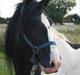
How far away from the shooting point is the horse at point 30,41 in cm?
482

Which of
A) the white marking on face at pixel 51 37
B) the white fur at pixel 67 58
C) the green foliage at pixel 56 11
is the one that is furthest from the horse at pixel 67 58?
the green foliage at pixel 56 11

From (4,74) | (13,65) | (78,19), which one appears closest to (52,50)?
(13,65)

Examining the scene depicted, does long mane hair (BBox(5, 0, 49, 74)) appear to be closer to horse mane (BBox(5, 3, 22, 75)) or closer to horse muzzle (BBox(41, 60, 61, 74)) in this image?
horse mane (BBox(5, 3, 22, 75))

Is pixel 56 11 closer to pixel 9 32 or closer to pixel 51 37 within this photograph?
pixel 9 32

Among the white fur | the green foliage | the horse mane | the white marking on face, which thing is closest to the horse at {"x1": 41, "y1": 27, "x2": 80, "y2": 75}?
the white fur

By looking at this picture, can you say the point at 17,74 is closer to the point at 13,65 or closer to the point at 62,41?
the point at 13,65

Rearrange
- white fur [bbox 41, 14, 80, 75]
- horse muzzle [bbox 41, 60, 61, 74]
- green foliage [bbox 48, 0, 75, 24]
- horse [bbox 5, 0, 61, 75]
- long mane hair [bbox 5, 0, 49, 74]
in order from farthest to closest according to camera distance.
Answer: green foliage [bbox 48, 0, 75, 24]
white fur [bbox 41, 14, 80, 75]
long mane hair [bbox 5, 0, 49, 74]
horse [bbox 5, 0, 61, 75]
horse muzzle [bbox 41, 60, 61, 74]

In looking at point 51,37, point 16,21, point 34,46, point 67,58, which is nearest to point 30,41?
point 34,46

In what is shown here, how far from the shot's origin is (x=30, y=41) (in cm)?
504

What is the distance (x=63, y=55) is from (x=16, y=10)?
988 mm

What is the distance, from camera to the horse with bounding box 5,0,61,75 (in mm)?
4824

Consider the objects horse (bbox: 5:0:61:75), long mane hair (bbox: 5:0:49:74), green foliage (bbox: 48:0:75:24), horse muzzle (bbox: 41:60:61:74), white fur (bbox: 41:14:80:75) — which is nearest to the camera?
horse muzzle (bbox: 41:60:61:74)

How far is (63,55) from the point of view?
17.4 feet

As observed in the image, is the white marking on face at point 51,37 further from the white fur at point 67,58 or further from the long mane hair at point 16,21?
the white fur at point 67,58
